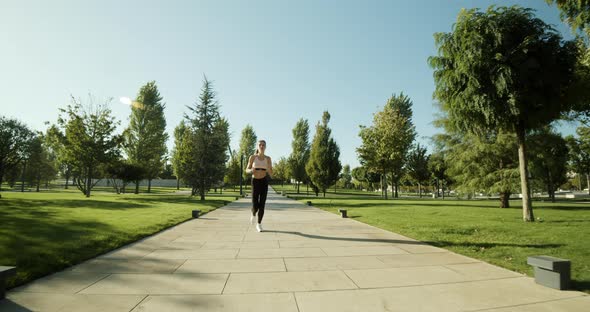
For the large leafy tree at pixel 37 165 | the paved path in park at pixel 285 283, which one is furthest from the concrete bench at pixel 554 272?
the large leafy tree at pixel 37 165

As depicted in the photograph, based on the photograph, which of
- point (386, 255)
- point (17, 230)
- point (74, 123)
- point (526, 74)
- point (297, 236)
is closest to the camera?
point (386, 255)

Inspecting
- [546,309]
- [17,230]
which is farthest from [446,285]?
[17,230]

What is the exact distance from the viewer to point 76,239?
5844mm

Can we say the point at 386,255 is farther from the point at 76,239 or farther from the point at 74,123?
the point at 74,123

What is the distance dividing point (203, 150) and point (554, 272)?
24.3 meters

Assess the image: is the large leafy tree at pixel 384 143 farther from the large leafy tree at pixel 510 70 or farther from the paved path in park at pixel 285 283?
the paved path in park at pixel 285 283

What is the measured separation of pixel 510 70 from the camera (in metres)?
9.85

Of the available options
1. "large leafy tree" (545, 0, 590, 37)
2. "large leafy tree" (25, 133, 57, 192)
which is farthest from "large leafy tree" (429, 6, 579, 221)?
"large leafy tree" (25, 133, 57, 192)

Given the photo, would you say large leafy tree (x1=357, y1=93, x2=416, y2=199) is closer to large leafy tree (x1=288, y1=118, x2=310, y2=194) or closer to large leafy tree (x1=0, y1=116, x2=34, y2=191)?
large leafy tree (x1=288, y1=118, x2=310, y2=194)

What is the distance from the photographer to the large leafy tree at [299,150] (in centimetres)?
4919

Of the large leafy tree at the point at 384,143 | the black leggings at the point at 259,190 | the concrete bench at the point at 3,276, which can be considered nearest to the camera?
the concrete bench at the point at 3,276

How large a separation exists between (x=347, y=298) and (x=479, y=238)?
5544mm

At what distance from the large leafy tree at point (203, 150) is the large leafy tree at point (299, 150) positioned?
79.1ft

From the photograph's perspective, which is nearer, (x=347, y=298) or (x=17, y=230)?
(x=347, y=298)
